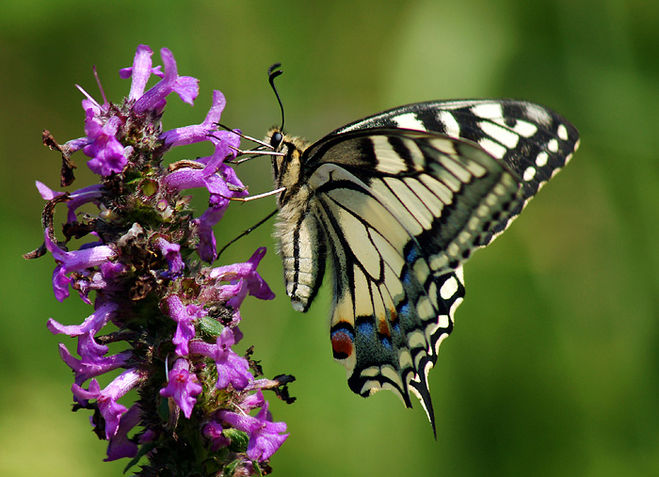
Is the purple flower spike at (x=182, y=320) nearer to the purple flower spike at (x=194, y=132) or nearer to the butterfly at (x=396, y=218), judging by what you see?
the purple flower spike at (x=194, y=132)

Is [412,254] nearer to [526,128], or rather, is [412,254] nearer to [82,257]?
[526,128]

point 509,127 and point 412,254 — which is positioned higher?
point 509,127

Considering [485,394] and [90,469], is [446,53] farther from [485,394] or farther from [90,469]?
[90,469]

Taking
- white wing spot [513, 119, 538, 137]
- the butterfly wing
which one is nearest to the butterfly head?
the butterfly wing

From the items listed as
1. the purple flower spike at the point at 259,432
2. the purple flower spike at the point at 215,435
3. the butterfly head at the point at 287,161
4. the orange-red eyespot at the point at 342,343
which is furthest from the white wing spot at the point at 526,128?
the purple flower spike at the point at 215,435

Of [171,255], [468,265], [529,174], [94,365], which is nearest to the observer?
[171,255]

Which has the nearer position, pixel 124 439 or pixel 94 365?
pixel 94 365

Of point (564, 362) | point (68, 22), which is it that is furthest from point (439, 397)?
point (68, 22)

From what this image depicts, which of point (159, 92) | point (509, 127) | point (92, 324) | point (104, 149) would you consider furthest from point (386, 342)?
point (104, 149)
